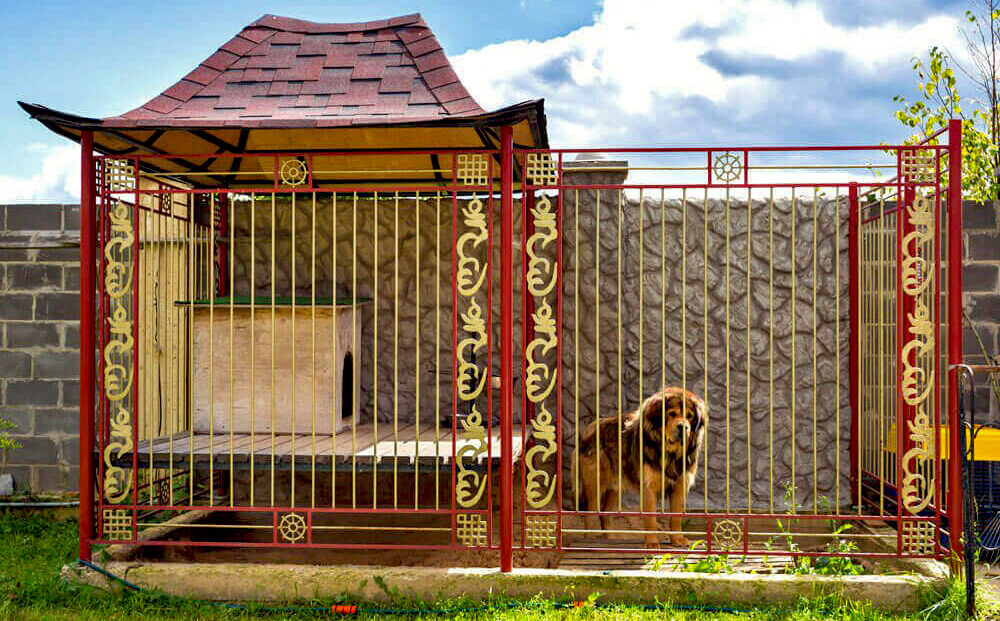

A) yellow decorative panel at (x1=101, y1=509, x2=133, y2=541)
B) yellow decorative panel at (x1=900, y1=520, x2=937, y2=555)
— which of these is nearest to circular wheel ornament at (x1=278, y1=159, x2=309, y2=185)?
yellow decorative panel at (x1=101, y1=509, x2=133, y2=541)

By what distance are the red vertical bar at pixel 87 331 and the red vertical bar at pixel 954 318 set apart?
18.8ft

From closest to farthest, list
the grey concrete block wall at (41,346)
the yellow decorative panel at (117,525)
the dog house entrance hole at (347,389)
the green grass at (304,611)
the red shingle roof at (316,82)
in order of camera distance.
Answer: the green grass at (304,611), the red shingle roof at (316,82), the yellow decorative panel at (117,525), the dog house entrance hole at (347,389), the grey concrete block wall at (41,346)

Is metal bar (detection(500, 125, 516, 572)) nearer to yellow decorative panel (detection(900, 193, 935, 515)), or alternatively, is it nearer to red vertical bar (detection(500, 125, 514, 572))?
red vertical bar (detection(500, 125, 514, 572))

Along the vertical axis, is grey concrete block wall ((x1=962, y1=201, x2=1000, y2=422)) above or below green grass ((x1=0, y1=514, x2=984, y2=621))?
above

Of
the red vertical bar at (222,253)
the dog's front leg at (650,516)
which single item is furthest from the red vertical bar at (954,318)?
the red vertical bar at (222,253)

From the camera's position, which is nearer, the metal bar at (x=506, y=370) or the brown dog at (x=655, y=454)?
the metal bar at (x=506, y=370)

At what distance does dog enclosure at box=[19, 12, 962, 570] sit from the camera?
Answer: 16.8 ft

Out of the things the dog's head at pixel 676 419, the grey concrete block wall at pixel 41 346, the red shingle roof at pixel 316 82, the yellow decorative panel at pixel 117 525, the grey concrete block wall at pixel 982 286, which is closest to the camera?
the red shingle roof at pixel 316 82

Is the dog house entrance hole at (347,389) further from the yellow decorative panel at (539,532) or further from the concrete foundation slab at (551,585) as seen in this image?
the yellow decorative panel at (539,532)

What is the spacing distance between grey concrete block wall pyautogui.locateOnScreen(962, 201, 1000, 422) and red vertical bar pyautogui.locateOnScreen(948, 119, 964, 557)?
2.20 metres

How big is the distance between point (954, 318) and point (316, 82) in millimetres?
4644

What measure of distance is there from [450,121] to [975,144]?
617 cm

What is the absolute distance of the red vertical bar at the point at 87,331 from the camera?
525cm

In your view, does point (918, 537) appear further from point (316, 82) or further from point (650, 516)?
point (316, 82)
